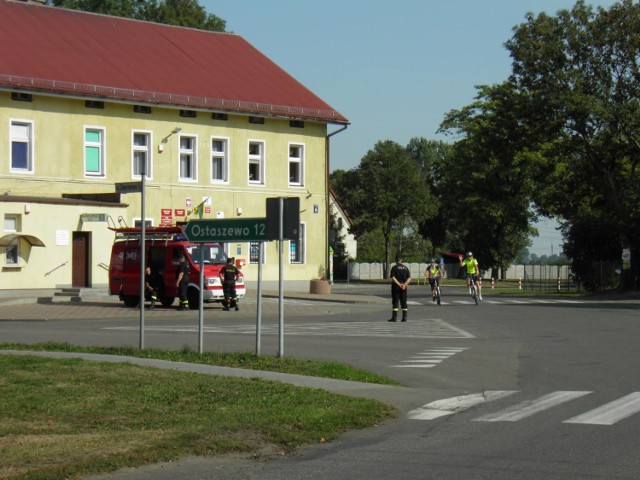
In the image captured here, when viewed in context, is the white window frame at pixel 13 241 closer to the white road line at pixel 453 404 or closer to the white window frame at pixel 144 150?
the white window frame at pixel 144 150

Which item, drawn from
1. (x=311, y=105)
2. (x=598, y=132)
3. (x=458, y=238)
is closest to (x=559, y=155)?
(x=598, y=132)

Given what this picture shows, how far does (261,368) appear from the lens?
1639 cm

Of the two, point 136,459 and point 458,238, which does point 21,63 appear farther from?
point 458,238

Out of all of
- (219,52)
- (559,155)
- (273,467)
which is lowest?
(273,467)

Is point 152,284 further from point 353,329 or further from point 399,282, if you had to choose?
point 353,329

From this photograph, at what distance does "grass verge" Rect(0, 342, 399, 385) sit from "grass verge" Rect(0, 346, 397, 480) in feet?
6.11

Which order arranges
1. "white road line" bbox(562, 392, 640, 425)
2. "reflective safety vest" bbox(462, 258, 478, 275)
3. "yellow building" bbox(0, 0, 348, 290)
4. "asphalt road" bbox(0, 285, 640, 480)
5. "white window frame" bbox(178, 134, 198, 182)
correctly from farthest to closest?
"white window frame" bbox(178, 134, 198, 182) < "yellow building" bbox(0, 0, 348, 290) < "reflective safety vest" bbox(462, 258, 478, 275) < "white road line" bbox(562, 392, 640, 425) < "asphalt road" bbox(0, 285, 640, 480)

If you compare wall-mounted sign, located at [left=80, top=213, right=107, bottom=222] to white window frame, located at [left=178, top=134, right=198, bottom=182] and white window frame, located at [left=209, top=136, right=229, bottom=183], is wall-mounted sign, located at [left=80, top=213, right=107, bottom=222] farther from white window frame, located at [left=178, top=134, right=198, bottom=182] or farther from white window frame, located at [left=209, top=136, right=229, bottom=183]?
white window frame, located at [left=209, top=136, right=229, bottom=183]

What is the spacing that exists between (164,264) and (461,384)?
74.1ft

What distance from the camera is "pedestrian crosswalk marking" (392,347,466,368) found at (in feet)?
59.9

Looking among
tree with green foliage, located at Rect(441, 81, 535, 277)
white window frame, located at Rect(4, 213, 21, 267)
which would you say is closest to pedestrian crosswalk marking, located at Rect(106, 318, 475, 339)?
white window frame, located at Rect(4, 213, 21, 267)

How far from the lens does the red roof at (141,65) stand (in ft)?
151

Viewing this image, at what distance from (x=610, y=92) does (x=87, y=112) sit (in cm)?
2455

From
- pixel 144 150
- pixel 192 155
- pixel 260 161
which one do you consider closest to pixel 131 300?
pixel 144 150
